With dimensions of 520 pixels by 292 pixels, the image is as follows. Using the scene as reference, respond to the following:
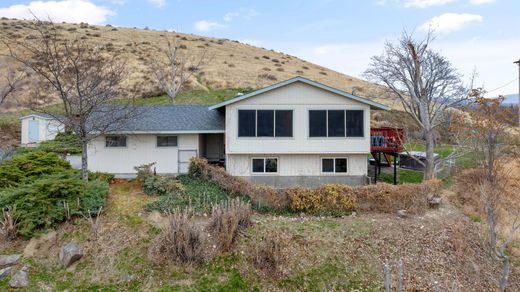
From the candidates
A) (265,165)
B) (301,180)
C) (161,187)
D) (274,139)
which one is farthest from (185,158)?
(301,180)

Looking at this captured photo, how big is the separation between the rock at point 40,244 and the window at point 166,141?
753cm

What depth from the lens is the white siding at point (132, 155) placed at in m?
16.7

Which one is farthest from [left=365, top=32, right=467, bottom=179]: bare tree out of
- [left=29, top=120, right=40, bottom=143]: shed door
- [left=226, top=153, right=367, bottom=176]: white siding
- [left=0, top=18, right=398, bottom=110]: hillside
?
[left=29, top=120, right=40, bottom=143]: shed door

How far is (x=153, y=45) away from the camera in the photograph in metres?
58.2

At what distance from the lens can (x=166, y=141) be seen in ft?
56.4

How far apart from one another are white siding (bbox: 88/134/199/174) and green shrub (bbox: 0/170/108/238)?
4.83 m

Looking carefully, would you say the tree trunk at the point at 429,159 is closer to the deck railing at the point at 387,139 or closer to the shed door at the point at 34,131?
the deck railing at the point at 387,139

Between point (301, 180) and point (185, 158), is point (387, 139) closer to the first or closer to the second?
point (301, 180)

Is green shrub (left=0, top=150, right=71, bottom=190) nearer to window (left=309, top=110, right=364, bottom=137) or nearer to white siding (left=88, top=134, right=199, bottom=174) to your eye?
white siding (left=88, top=134, right=199, bottom=174)

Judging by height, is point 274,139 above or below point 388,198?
above

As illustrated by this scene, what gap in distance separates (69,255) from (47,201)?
2752 millimetres

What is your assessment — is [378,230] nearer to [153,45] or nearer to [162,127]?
[162,127]

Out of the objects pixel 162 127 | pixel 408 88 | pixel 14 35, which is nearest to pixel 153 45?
pixel 14 35

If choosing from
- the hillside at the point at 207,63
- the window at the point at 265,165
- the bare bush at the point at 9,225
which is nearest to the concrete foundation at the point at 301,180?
the window at the point at 265,165
